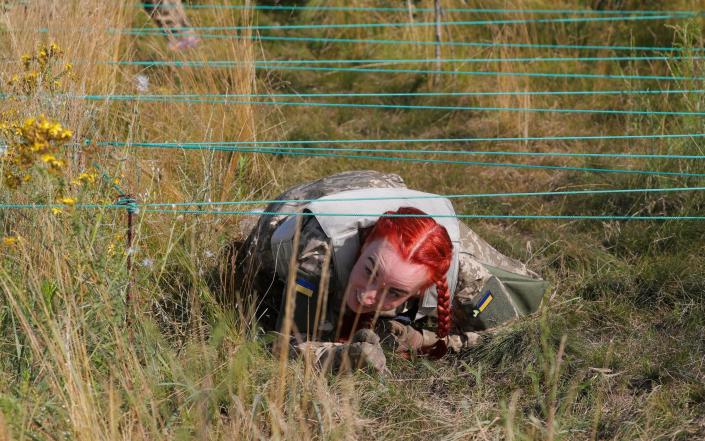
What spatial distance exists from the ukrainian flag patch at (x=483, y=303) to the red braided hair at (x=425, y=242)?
0.20 metres

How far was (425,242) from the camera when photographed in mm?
3207

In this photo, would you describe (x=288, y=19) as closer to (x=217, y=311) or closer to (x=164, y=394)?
(x=217, y=311)

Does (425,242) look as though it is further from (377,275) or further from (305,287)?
(305,287)

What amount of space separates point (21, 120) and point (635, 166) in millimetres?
3025

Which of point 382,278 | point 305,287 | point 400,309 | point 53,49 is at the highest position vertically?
point 53,49

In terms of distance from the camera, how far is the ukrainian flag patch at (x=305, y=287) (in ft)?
11.0

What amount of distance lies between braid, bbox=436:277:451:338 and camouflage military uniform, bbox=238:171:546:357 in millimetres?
61

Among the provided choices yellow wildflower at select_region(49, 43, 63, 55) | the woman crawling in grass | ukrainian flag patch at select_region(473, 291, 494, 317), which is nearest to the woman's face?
the woman crawling in grass

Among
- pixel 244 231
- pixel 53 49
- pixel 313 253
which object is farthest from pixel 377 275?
pixel 53 49

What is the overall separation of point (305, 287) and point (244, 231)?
30.0 inches

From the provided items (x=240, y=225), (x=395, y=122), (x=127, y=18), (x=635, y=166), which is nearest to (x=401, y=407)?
(x=240, y=225)

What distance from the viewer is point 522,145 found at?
5.27m

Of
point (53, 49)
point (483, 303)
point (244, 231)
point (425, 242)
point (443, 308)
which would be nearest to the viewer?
point (53, 49)

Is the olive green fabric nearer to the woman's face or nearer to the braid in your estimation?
the braid
